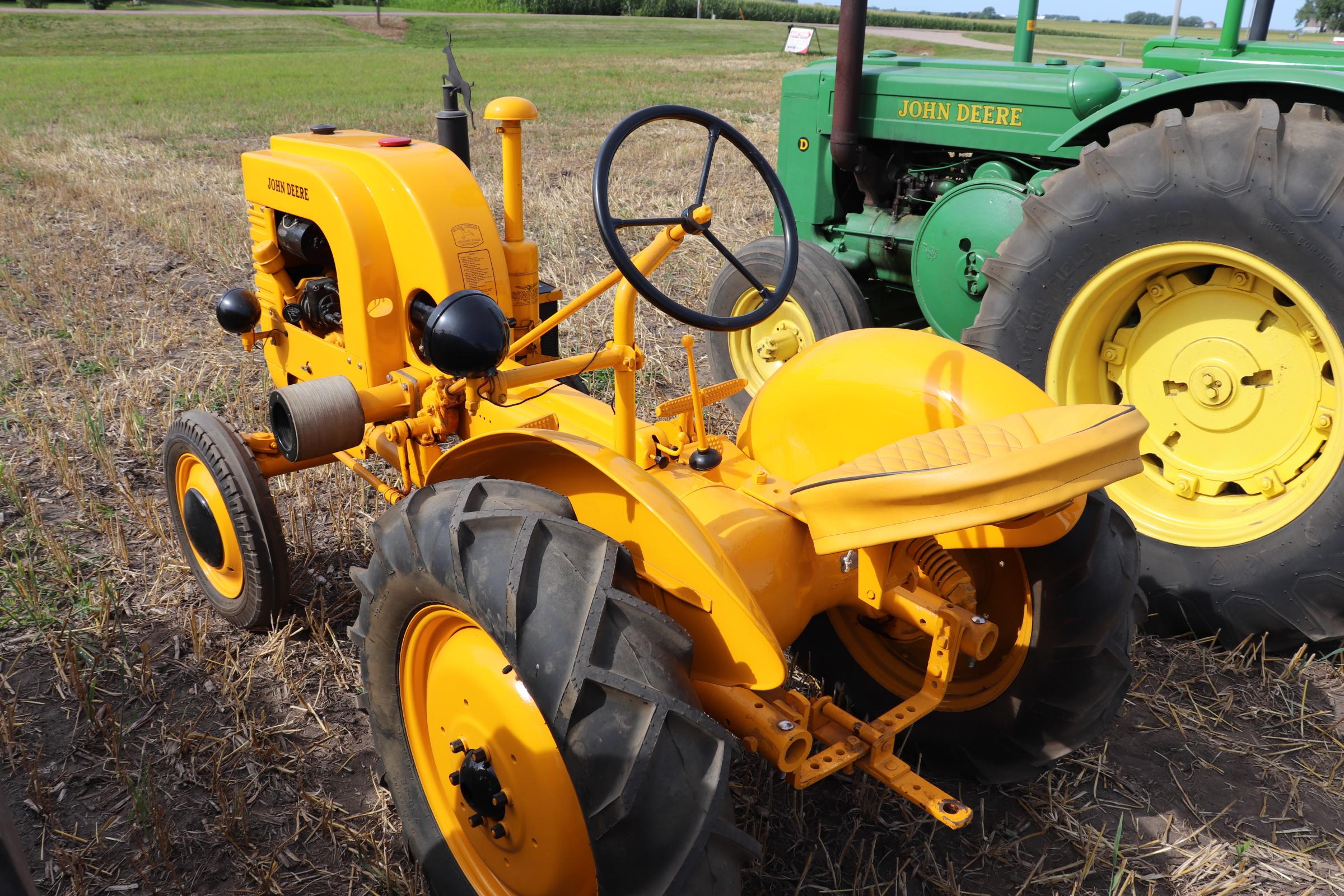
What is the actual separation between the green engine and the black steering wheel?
1745 millimetres

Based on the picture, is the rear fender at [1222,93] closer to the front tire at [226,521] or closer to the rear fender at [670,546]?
the rear fender at [670,546]

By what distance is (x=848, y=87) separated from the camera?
4.22m

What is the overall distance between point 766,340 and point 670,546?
271cm

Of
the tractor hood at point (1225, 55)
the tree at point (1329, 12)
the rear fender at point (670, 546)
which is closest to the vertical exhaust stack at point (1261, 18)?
the tractor hood at point (1225, 55)

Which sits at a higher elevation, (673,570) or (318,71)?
(318,71)

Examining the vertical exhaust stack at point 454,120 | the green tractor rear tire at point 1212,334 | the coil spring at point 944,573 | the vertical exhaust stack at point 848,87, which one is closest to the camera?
the coil spring at point 944,573

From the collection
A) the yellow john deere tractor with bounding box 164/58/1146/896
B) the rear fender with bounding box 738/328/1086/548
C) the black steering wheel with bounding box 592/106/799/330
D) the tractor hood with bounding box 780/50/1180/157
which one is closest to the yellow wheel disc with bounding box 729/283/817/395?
the tractor hood with bounding box 780/50/1180/157

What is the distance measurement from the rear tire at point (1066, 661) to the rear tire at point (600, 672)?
838 millimetres

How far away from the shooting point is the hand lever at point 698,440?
2.14 metres

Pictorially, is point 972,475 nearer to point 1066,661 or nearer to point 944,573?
point 944,573

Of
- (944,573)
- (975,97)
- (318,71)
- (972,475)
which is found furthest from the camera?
(318,71)

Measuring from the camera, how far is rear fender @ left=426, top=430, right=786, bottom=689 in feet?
5.39

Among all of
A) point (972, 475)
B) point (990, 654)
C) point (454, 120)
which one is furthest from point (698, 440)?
point (454, 120)

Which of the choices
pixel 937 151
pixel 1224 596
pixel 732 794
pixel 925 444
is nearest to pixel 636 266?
pixel 925 444
